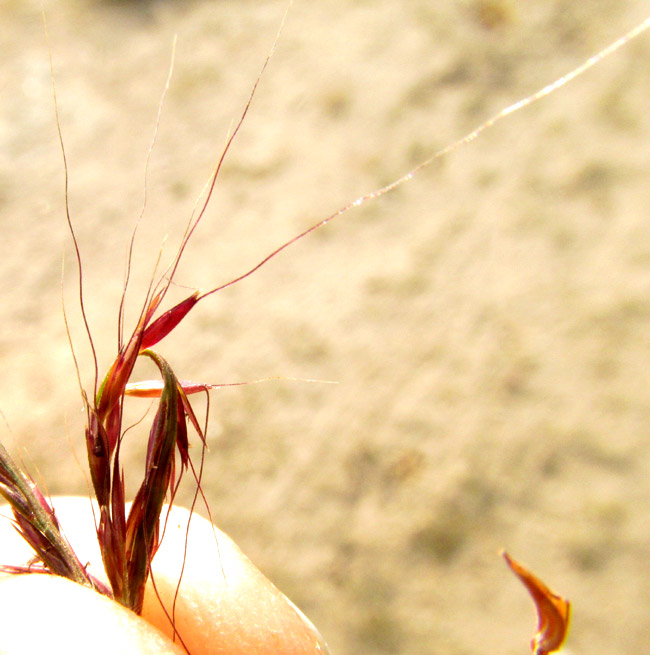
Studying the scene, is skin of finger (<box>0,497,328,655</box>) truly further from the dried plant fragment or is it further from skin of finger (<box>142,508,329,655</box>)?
the dried plant fragment

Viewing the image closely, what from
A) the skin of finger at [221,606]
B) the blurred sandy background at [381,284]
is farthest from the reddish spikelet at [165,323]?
the blurred sandy background at [381,284]

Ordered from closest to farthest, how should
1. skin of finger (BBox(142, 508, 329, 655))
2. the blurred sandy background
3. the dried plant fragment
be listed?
1. the dried plant fragment
2. skin of finger (BBox(142, 508, 329, 655))
3. the blurred sandy background

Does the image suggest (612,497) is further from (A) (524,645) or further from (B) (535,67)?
(B) (535,67)

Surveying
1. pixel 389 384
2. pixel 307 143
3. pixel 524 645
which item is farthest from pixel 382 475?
pixel 307 143

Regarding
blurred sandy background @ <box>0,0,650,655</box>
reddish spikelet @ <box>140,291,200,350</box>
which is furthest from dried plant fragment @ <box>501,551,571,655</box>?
blurred sandy background @ <box>0,0,650,655</box>

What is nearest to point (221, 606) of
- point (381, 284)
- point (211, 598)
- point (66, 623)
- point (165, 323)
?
point (211, 598)

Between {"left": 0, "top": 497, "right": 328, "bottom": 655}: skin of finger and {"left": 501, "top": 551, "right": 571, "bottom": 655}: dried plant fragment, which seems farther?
{"left": 0, "top": 497, "right": 328, "bottom": 655}: skin of finger

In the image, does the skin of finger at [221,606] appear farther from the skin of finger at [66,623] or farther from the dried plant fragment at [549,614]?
the dried plant fragment at [549,614]
